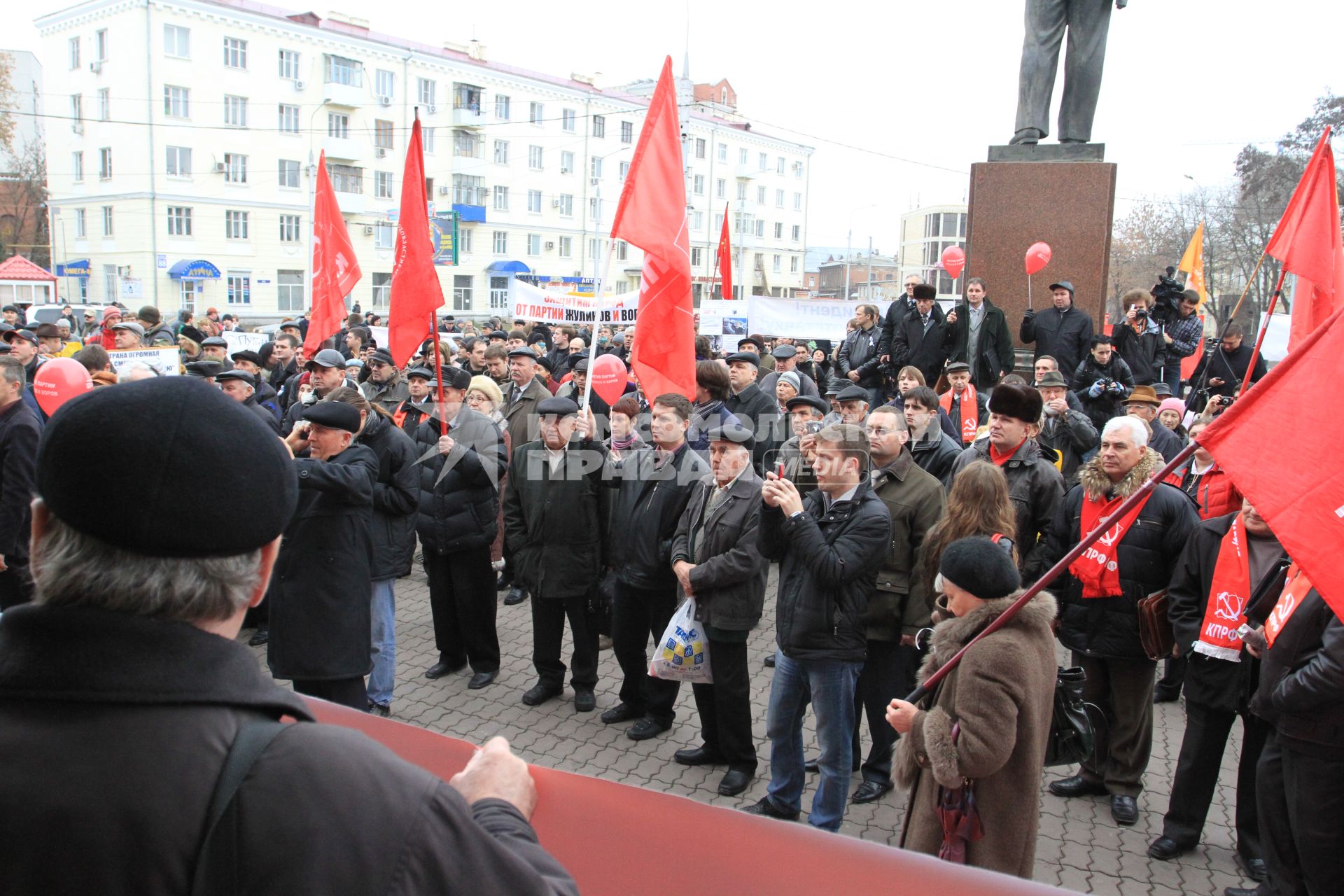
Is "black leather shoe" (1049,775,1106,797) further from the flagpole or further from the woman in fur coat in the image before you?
the flagpole

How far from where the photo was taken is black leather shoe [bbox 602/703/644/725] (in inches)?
237

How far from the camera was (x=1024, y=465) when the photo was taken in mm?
5605

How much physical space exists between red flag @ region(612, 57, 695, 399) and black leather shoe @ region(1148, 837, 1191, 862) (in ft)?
11.6

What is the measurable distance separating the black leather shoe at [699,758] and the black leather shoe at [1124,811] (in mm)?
2054

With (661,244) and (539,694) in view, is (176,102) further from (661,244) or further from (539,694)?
(539,694)

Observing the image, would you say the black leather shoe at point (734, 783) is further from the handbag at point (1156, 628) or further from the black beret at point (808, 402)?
the black beret at point (808, 402)

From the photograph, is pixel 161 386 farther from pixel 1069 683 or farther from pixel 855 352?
pixel 855 352

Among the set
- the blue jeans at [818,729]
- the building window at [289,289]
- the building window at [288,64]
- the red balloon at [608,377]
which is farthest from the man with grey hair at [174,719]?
the building window at [288,64]

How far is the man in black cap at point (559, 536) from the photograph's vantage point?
6.14 metres

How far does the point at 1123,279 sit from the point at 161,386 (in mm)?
56827

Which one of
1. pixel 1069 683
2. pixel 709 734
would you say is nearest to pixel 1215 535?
pixel 1069 683

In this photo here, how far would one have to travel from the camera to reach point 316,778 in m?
1.12

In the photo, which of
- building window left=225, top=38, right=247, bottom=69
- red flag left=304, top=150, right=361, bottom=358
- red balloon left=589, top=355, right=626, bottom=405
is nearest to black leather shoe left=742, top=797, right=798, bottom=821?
red balloon left=589, top=355, right=626, bottom=405

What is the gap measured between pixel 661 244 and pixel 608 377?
328 cm
